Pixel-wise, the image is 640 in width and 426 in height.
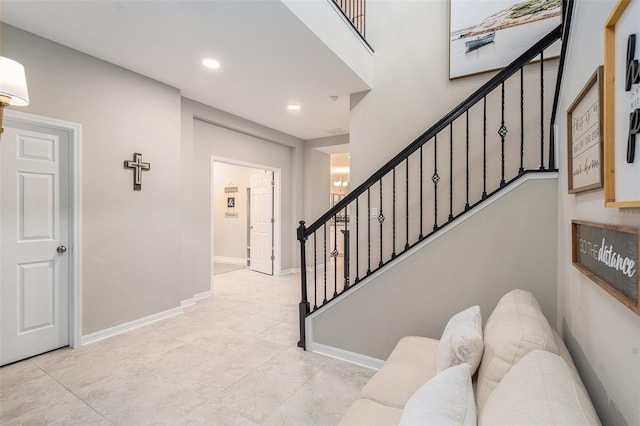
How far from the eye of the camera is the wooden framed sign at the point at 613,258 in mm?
693

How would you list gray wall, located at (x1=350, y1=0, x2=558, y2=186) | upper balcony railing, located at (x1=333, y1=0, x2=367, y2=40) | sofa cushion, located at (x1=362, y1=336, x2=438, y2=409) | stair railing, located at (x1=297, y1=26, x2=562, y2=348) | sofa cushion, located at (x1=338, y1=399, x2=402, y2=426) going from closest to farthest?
sofa cushion, located at (x1=338, y1=399, x2=402, y2=426)
sofa cushion, located at (x1=362, y1=336, x2=438, y2=409)
stair railing, located at (x1=297, y1=26, x2=562, y2=348)
gray wall, located at (x1=350, y1=0, x2=558, y2=186)
upper balcony railing, located at (x1=333, y1=0, x2=367, y2=40)

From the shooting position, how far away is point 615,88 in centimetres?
80

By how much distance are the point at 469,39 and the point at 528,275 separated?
2427mm

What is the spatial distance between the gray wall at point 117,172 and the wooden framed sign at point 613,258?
11.9ft

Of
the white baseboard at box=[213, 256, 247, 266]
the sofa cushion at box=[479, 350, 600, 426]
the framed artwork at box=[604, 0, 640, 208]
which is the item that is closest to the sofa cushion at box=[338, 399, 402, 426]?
the sofa cushion at box=[479, 350, 600, 426]

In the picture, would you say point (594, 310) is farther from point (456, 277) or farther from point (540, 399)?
point (456, 277)

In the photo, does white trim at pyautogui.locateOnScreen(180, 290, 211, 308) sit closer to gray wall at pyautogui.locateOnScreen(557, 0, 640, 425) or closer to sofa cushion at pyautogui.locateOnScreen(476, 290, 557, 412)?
sofa cushion at pyautogui.locateOnScreen(476, 290, 557, 412)

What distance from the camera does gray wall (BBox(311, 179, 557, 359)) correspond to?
5.87 ft

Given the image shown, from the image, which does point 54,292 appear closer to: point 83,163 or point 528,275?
point 83,163

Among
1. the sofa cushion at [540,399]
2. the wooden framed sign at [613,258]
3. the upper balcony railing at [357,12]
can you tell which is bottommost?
the sofa cushion at [540,399]

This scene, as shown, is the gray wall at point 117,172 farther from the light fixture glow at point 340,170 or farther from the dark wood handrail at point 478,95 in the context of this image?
the light fixture glow at point 340,170

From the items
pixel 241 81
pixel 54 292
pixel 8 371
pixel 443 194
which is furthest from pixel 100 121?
pixel 443 194

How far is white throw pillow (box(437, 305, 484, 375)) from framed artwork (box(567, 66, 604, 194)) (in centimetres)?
72

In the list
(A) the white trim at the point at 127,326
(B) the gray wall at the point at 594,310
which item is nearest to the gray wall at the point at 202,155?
(A) the white trim at the point at 127,326
